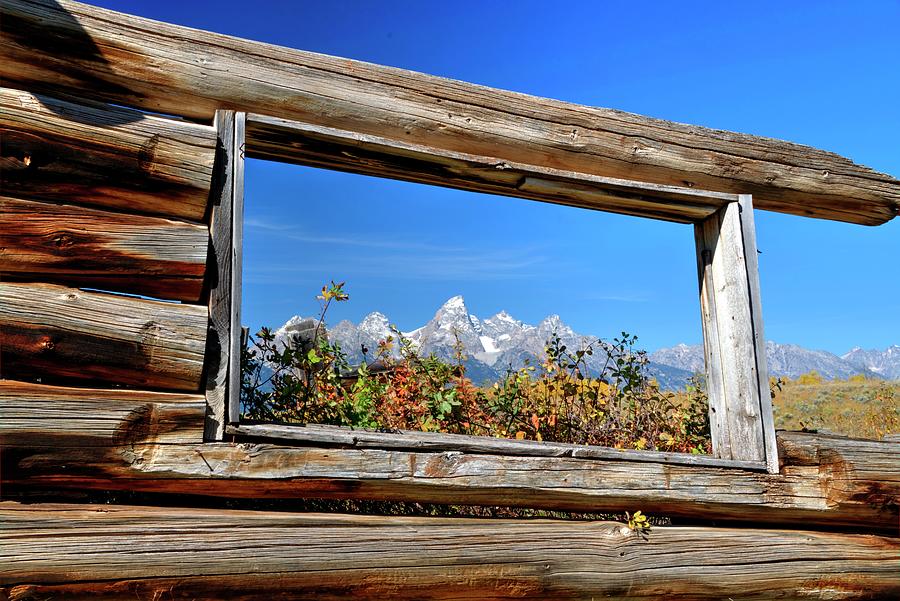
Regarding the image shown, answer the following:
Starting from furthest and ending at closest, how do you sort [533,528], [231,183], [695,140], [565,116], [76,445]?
[695,140]
[565,116]
[533,528]
[231,183]
[76,445]

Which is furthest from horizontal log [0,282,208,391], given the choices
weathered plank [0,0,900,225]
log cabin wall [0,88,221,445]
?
weathered plank [0,0,900,225]

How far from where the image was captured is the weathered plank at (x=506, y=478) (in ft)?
8.69

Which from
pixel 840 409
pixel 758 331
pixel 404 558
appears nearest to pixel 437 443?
pixel 404 558

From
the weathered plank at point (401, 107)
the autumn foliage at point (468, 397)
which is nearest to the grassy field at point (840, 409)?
Answer: the autumn foliage at point (468, 397)

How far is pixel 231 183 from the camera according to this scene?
9.92ft

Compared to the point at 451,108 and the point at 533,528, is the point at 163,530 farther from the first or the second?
the point at 451,108

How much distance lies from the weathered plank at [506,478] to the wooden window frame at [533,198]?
0.21ft

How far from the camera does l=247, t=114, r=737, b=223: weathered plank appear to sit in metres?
3.24

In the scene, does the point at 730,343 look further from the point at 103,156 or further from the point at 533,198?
the point at 103,156

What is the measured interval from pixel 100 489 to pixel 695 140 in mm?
3183

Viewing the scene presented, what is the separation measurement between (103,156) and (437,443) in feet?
5.59

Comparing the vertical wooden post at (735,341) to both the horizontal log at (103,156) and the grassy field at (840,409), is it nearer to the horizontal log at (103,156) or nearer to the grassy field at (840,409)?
the grassy field at (840,409)

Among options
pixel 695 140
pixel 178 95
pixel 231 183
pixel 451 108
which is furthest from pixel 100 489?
pixel 695 140

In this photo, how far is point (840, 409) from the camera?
475 inches
